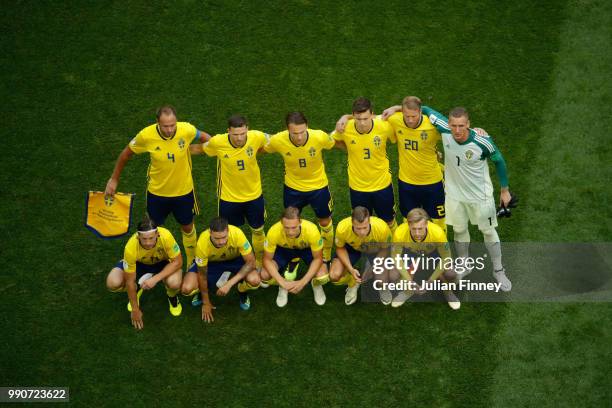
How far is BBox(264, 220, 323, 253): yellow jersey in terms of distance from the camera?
8836 mm

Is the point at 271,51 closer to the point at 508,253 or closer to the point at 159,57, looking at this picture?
the point at 159,57

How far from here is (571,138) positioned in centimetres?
1074

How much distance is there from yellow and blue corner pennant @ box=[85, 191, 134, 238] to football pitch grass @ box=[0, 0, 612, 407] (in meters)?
0.72

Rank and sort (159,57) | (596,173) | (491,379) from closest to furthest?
(491,379) → (596,173) → (159,57)

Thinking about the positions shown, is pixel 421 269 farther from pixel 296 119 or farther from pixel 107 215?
pixel 107 215

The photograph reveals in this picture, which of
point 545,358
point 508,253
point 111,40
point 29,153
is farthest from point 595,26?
point 29,153

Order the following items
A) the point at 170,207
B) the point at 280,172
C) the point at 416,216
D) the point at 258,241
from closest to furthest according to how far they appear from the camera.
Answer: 1. the point at 416,216
2. the point at 170,207
3. the point at 258,241
4. the point at 280,172

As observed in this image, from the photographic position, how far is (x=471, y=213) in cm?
898

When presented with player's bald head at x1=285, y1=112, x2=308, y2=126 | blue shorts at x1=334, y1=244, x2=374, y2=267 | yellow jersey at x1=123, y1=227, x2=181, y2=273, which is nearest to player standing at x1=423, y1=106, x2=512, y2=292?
blue shorts at x1=334, y1=244, x2=374, y2=267

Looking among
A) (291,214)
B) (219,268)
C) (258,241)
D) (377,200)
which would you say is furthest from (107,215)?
(377,200)

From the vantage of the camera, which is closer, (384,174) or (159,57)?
(384,174)

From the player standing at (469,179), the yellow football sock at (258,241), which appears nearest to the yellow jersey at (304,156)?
the yellow football sock at (258,241)

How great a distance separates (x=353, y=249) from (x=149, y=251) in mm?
2155

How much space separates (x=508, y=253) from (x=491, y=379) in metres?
1.81
